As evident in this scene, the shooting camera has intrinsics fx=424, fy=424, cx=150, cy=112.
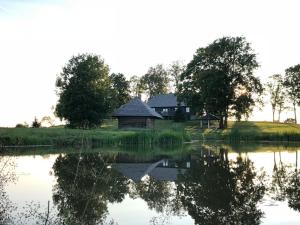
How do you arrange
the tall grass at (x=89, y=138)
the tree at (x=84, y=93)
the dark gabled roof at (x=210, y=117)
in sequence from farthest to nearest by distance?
the dark gabled roof at (x=210, y=117), the tree at (x=84, y=93), the tall grass at (x=89, y=138)

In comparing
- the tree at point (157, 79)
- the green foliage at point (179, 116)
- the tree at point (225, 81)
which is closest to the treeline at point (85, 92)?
the tree at point (225, 81)

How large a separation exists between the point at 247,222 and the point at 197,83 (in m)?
63.1

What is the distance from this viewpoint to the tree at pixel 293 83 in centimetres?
8862

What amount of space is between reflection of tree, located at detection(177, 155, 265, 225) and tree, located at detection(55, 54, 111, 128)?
40.4m

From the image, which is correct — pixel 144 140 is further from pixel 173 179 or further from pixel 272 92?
pixel 272 92

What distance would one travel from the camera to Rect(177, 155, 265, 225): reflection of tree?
33.1 feet

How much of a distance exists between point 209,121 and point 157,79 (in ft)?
122

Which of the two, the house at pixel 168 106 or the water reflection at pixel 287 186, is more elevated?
the house at pixel 168 106

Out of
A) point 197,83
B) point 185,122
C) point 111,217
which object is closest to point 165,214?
point 111,217

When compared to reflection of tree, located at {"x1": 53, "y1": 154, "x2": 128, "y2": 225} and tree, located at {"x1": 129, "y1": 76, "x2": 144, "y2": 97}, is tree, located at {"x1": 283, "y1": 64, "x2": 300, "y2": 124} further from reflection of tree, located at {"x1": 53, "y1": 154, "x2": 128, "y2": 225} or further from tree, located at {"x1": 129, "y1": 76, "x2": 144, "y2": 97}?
reflection of tree, located at {"x1": 53, "y1": 154, "x2": 128, "y2": 225}

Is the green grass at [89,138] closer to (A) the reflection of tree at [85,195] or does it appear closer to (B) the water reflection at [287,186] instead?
(A) the reflection of tree at [85,195]

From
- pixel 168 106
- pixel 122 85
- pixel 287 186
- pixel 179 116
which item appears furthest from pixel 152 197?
pixel 122 85

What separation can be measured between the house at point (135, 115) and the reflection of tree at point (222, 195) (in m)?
42.5

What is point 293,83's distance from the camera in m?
89.8
